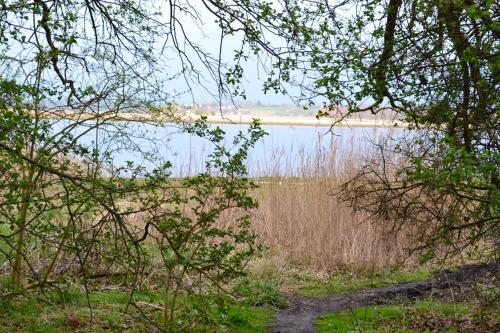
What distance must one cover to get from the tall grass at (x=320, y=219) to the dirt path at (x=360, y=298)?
81cm

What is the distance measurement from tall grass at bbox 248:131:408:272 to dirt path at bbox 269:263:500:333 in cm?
81

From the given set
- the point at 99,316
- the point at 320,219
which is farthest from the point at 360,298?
the point at 99,316

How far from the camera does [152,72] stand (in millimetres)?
6746

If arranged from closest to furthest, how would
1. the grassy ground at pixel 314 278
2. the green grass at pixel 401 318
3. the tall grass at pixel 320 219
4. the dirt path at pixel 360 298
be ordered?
the green grass at pixel 401 318 → the dirt path at pixel 360 298 → the grassy ground at pixel 314 278 → the tall grass at pixel 320 219

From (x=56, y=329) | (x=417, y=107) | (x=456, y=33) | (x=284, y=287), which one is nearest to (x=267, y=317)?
(x=284, y=287)

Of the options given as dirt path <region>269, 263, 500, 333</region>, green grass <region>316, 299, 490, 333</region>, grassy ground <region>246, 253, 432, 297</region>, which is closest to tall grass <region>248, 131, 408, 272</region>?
grassy ground <region>246, 253, 432, 297</region>

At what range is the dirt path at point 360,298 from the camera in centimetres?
795

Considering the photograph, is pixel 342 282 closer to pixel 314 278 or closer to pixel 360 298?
pixel 314 278

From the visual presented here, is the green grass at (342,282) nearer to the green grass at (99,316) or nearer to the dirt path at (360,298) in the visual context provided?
the dirt path at (360,298)

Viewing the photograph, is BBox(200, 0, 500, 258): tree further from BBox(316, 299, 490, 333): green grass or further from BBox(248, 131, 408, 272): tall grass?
BBox(248, 131, 408, 272): tall grass

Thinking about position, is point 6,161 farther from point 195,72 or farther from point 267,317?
Result: point 267,317

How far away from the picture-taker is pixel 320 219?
1118cm

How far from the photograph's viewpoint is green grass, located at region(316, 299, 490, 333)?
7477mm

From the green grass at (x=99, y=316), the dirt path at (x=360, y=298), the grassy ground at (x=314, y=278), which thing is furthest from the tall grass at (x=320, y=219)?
the green grass at (x=99, y=316)
